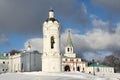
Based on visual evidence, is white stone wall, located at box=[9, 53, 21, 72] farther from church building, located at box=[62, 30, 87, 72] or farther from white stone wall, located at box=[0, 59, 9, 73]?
church building, located at box=[62, 30, 87, 72]

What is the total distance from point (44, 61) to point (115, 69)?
211ft

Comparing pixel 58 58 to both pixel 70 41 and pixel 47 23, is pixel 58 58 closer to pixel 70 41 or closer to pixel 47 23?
pixel 47 23

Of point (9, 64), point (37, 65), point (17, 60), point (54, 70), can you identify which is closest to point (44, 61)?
point (54, 70)

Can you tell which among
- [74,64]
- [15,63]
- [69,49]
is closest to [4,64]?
[15,63]

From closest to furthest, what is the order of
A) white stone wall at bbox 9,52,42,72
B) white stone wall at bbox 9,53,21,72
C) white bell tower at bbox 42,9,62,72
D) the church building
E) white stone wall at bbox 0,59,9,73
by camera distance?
white bell tower at bbox 42,9,62,72
white stone wall at bbox 9,52,42,72
white stone wall at bbox 9,53,21,72
the church building
white stone wall at bbox 0,59,9,73

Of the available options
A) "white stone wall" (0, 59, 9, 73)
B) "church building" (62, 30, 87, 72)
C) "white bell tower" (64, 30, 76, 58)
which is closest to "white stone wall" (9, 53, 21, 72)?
"white stone wall" (0, 59, 9, 73)

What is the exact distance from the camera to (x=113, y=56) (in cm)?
11669

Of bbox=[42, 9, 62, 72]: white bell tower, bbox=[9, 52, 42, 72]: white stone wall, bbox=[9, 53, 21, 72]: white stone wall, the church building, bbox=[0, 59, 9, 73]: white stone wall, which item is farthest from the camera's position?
bbox=[0, 59, 9, 73]: white stone wall

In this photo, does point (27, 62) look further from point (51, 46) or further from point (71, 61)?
point (51, 46)

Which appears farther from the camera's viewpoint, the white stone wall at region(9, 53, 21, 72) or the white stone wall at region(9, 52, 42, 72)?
the white stone wall at region(9, 53, 21, 72)

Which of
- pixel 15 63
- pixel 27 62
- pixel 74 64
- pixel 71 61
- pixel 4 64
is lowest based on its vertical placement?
pixel 74 64

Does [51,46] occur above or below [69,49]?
below

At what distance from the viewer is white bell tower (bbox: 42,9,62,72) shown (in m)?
54.6

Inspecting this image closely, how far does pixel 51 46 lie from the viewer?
184 feet
